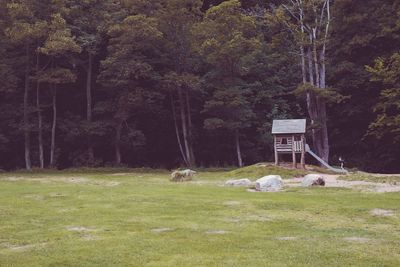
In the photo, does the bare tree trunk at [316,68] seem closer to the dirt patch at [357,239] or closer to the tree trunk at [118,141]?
the tree trunk at [118,141]

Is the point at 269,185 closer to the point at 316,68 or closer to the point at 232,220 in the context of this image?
the point at 232,220

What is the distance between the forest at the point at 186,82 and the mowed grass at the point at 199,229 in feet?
55.5

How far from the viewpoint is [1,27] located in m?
31.7

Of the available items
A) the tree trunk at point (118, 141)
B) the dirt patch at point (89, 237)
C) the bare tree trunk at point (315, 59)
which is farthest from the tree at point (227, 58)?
the dirt patch at point (89, 237)

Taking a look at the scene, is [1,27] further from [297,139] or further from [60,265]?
[60,265]

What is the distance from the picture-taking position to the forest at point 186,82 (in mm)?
32062

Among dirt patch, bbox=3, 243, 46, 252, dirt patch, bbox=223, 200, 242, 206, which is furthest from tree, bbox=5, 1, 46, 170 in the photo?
dirt patch, bbox=3, 243, 46, 252

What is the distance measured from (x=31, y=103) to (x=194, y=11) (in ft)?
41.9

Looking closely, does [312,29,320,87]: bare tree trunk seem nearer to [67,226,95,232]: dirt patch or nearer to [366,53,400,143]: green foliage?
[366,53,400,143]: green foliage

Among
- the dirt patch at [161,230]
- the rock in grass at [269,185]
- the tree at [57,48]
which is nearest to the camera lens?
the dirt patch at [161,230]

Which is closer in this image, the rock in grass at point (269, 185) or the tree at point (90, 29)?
the rock in grass at point (269, 185)

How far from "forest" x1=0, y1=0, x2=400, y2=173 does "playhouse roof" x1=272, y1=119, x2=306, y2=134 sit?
4.38m

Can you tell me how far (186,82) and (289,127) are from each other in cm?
768

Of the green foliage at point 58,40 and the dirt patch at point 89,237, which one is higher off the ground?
the green foliage at point 58,40
